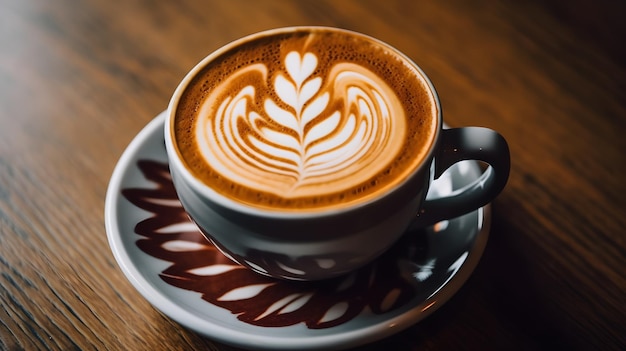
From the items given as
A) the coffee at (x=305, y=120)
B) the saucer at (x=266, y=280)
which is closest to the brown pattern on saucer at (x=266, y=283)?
the saucer at (x=266, y=280)

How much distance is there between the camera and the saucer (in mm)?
605

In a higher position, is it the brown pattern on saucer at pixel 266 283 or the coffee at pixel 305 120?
the coffee at pixel 305 120

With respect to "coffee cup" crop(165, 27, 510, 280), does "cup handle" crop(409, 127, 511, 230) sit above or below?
below

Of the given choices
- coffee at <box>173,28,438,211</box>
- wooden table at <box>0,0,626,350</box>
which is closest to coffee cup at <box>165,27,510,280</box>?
coffee at <box>173,28,438,211</box>

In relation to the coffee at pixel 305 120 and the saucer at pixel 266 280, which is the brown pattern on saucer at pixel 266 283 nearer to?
the saucer at pixel 266 280

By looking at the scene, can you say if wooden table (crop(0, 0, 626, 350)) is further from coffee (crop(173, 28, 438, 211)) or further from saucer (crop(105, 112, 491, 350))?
coffee (crop(173, 28, 438, 211))

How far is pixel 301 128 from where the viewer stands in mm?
644

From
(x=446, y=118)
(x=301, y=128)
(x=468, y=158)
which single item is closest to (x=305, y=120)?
(x=301, y=128)

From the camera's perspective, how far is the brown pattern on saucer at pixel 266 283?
2.15ft

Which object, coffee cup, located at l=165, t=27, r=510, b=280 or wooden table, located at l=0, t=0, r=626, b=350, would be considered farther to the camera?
wooden table, located at l=0, t=0, r=626, b=350

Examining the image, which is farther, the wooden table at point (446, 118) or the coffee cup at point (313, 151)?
the wooden table at point (446, 118)

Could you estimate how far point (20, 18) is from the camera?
3.42 feet

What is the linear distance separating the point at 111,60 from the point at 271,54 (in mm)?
397

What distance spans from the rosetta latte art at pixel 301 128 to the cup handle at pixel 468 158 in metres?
0.06
